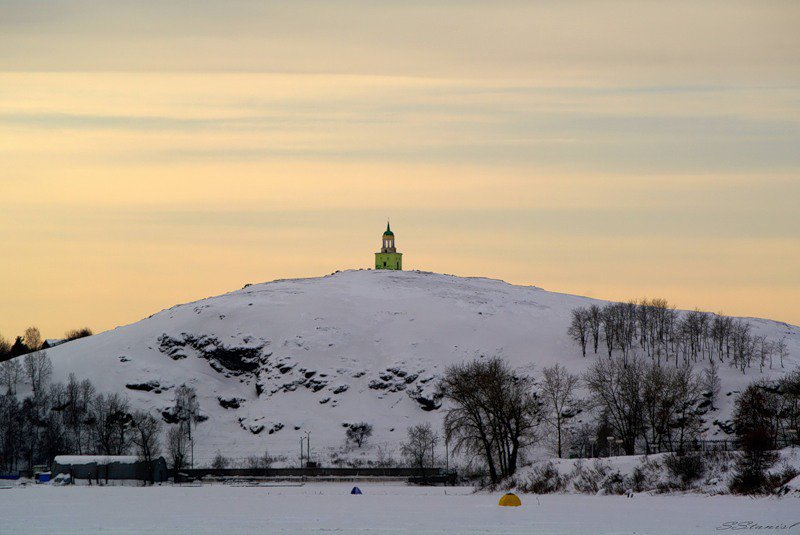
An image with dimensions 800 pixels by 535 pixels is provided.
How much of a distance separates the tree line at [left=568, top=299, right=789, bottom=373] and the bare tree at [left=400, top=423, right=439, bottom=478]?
37.9 meters

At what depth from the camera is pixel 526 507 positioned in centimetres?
6169

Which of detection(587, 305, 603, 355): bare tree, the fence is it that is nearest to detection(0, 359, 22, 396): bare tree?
the fence

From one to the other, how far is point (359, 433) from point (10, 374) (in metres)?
56.2

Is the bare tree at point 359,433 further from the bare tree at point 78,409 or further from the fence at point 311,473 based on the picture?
the bare tree at point 78,409

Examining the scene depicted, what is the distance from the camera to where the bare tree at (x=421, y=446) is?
13438 centimetres

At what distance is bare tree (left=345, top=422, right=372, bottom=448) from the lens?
162 m

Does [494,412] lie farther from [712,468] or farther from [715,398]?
[715,398]

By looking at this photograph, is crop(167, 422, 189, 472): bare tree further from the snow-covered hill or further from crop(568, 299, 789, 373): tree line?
crop(568, 299, 789, 373): tree line

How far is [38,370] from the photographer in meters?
180

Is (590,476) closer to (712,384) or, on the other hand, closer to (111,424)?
(712,384)

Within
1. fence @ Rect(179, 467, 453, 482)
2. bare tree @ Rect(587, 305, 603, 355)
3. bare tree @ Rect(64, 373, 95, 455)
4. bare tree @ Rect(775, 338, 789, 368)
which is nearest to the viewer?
fence @ Rect(179, 467, 453, 482)

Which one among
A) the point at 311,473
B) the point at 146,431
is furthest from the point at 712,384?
the point at 146,431

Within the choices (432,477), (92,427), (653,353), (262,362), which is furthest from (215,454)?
(653,353)

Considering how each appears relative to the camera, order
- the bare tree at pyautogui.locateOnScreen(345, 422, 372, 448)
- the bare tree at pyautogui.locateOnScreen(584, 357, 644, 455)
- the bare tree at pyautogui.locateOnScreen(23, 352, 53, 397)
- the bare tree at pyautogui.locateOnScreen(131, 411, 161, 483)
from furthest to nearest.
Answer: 1. the bare tree at pyautogui.locateOnScreen(23, 352, 53, 397)
2. the bare tree at pyautogui.locateOnScreen(345, 422, 372, 448)
3. the bare tree at pyautogui.locateOnScreen(131, 411, 161, 483)
4. the bare tree at pyautogui.locateOnScreen(584, 357, 644, 455)
